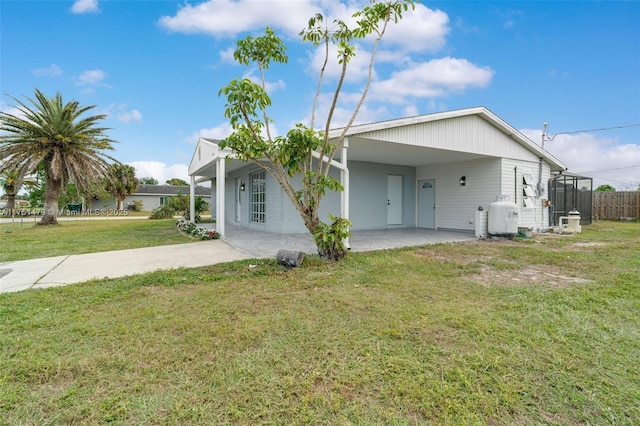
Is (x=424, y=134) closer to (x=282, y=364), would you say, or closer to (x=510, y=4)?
(x=510, y=4)

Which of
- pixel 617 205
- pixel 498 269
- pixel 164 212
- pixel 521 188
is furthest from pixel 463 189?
pixel 164 212

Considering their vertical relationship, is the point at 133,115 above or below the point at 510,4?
below

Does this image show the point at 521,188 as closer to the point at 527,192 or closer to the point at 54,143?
the point at 527,192

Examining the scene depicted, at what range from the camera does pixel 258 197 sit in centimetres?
1194

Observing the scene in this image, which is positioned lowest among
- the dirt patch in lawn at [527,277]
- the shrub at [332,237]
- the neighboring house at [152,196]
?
the dirt patch in lawn at [527,277]

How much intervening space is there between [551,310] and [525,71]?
12489 millimetres

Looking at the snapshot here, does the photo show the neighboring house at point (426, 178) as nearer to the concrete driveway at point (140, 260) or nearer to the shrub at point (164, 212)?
the concrete driveway at point (140, 260)

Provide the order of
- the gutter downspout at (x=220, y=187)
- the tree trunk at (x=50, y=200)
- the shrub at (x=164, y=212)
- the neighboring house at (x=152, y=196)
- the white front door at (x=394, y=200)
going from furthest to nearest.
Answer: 1. the neighboring house at (x=152, y=196)
2. the shrub at (x=164, y=212)
3. the tree trunk at (x=50, y=200)
4. the white front door at (x=394, y=200)
5. the gutter downspout at (x=220, y=187)

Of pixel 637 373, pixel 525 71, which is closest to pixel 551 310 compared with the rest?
pixel 637 373

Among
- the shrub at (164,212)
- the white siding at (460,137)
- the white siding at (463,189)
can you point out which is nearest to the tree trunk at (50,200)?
the shrub at (164,212)

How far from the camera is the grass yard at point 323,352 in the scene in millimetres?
1788

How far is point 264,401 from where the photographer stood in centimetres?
186

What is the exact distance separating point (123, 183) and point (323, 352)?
120 ft

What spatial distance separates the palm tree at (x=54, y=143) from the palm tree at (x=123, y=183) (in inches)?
669
